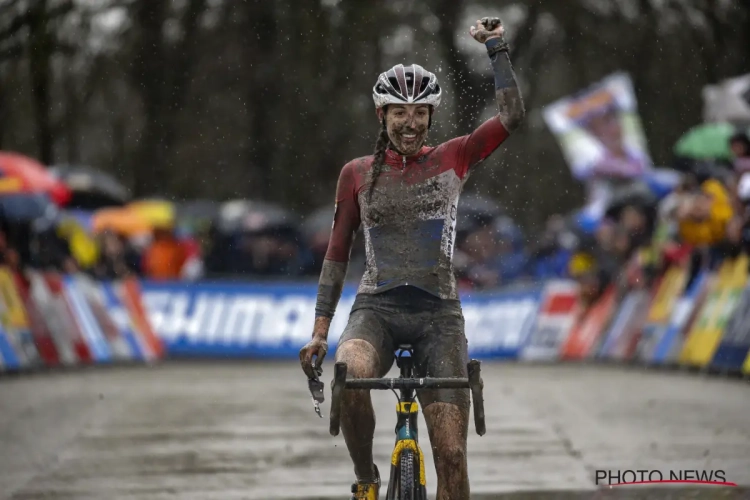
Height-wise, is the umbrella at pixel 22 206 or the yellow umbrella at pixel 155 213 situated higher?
the umbrella at pixel 22 206

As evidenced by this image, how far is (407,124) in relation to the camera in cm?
613

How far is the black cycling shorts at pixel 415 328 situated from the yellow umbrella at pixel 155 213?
17778 millimetres

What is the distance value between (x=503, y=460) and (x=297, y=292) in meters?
11.5

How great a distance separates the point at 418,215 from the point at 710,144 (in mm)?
12748

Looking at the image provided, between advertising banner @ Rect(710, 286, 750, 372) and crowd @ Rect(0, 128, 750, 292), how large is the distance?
0.81 meters

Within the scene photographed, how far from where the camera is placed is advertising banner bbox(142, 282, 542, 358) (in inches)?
826

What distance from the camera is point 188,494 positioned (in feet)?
27.8

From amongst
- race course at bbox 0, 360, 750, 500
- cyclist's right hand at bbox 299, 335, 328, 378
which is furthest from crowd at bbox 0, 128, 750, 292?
cyclist's right hand at bbox 299, 335, 328, 378

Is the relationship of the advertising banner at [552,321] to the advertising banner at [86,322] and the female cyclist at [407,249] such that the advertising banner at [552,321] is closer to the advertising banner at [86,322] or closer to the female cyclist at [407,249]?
the advertising banner at [86,322]

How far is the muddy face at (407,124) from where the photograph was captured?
611 cm

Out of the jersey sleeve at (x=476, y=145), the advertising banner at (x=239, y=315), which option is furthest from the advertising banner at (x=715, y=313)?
the jersey sleeve at (x=476, y=145)

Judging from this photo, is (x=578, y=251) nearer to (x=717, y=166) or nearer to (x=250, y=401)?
(x=717, y=166)

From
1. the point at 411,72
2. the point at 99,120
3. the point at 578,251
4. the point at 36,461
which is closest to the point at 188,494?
the point at 36,461

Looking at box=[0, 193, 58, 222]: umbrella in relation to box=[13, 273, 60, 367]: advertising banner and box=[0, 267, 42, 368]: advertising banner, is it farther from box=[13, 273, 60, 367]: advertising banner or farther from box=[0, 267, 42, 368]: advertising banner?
box=[0, 267, 42, 368]: advertising banner
